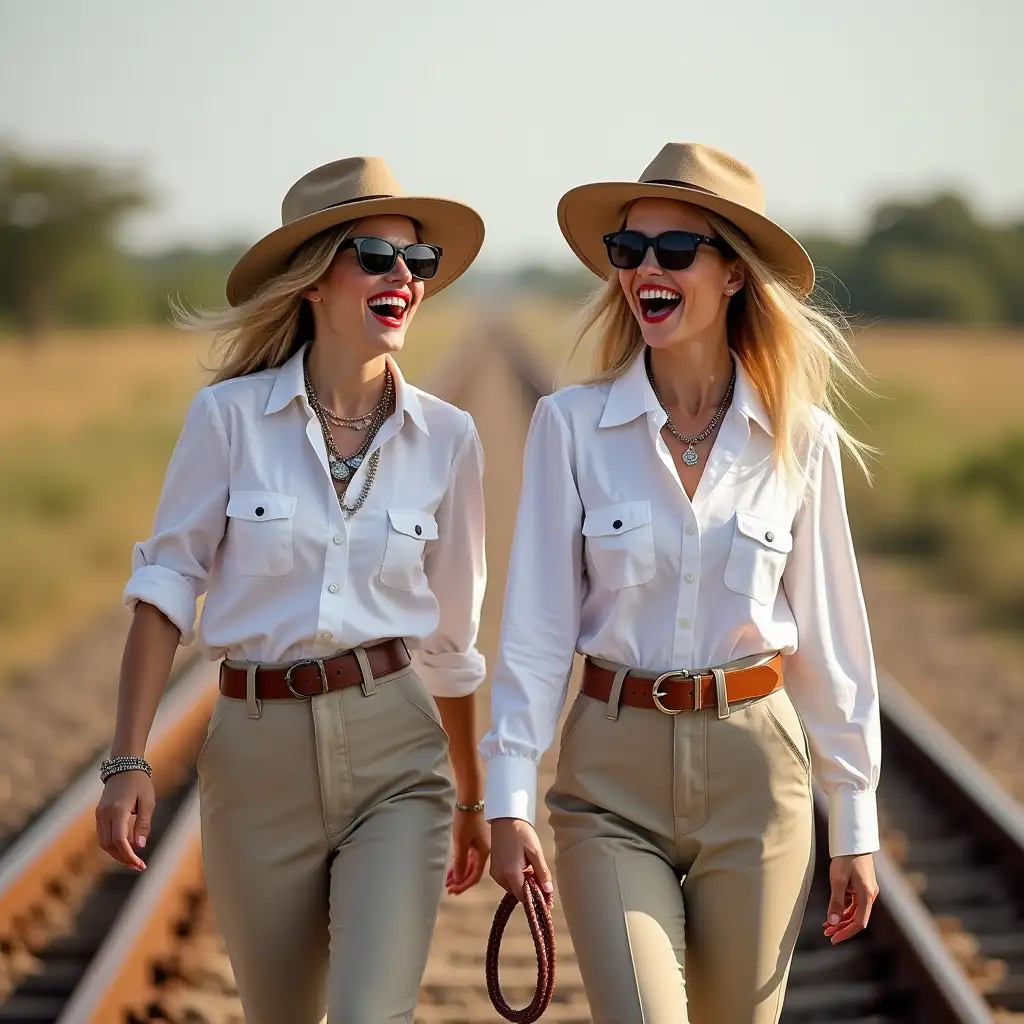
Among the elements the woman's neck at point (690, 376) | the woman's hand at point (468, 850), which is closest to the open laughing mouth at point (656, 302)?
the woman's neck at point (690, 376)

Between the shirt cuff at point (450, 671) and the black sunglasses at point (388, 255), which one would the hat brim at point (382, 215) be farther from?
the shirt cuff at point (450, 671)

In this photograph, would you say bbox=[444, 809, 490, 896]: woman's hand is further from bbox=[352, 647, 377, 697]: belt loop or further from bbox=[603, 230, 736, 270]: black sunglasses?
bbox=[603, 230, 736, 270]: black sunglasses

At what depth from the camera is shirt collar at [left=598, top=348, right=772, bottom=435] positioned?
3.31m

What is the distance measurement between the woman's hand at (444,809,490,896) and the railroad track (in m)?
1.17

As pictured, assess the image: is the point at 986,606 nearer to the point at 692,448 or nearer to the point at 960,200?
the point at 692,448

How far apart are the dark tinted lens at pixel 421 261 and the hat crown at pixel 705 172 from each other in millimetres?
474

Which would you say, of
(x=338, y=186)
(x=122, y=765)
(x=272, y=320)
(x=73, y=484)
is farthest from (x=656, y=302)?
(x=73, y=484)

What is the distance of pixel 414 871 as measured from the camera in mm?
3182

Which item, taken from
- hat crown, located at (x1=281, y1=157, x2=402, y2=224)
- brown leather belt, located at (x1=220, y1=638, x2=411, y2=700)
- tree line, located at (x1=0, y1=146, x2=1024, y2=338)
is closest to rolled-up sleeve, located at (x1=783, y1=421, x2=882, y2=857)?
brown leather belt, located at (x1=220, y1=638, x2=411, y2=700)

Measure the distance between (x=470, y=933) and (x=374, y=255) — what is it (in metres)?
2.94

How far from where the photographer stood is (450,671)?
3598 mm

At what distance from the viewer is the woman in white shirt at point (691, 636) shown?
309 cm

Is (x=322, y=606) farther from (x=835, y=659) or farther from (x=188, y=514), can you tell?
(x=835, y=659)

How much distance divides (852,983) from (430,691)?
209cm
